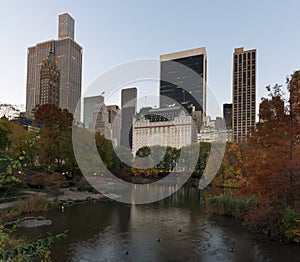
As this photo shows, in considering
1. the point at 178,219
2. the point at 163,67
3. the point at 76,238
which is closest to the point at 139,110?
the point at 163,67

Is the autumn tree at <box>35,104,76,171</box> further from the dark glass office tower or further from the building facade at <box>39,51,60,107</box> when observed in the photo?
the building facade at <box>39,51,60,107</box>

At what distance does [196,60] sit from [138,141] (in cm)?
3851

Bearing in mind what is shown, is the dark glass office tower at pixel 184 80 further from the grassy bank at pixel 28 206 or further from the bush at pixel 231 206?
the grassy bank at pixel 28 206

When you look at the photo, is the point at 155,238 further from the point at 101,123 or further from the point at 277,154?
the point at 101,123

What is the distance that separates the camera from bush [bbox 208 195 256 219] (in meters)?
17.4

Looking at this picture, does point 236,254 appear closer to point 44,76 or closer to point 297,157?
point 297,157

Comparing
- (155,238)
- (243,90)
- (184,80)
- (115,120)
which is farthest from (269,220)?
(243,90)

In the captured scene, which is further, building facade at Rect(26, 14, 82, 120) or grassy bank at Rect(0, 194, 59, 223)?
building facade at Rect(26, 14, 82, 120)

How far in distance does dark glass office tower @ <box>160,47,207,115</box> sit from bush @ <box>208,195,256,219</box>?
151 feet

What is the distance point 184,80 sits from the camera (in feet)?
259

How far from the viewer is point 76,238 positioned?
13164 mm

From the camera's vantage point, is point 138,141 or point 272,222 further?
point 138,141

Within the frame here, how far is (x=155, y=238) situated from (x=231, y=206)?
7.08 meters

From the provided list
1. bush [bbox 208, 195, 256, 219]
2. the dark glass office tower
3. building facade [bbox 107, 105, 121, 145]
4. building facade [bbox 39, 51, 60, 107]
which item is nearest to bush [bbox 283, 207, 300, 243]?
bush [bbox 208, 195, 256, 219]
